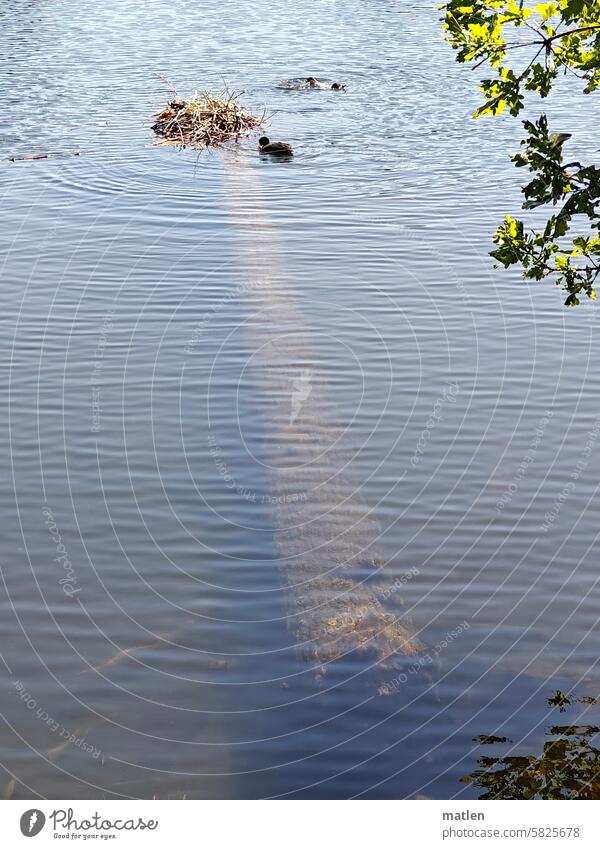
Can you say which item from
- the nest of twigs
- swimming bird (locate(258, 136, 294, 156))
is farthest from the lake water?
the nest of twigs

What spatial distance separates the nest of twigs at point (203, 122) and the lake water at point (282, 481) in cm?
297

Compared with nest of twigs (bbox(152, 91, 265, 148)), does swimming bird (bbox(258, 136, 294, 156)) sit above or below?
below

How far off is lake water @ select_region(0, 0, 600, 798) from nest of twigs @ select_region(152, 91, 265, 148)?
297cm

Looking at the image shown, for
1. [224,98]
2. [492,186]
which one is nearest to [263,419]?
[492,186]

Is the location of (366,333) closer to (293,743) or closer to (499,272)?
(499,272)

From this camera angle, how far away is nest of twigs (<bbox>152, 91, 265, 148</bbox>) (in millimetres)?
27938

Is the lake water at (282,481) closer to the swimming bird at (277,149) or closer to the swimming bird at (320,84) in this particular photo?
the swimming bird at (277,149)

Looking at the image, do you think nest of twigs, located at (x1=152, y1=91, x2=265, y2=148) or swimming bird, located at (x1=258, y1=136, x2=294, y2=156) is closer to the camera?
swimming bird, located at (x1=258, y1=136, x2=294, y2=156)

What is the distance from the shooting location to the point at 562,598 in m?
10.5

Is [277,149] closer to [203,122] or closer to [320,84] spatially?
[203,122]

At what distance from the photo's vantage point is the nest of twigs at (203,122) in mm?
27938

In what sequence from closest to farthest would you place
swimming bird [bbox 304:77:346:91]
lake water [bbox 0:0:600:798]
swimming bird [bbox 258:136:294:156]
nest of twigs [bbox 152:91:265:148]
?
lake water [bbox 0:0:600:798]
swimming bird [bbox 258:136:294:156]
nest of twigs [bbox 152:91:265:148]
swimming bird [bbox 304:77:346:91]

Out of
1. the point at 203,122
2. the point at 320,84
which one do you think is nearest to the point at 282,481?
the point at 203,122

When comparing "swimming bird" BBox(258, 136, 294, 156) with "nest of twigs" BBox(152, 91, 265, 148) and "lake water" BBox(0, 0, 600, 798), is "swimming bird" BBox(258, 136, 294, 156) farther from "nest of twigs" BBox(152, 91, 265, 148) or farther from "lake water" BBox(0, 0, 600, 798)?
"nest of twigs" BBox(152, 91, 265, 148)
